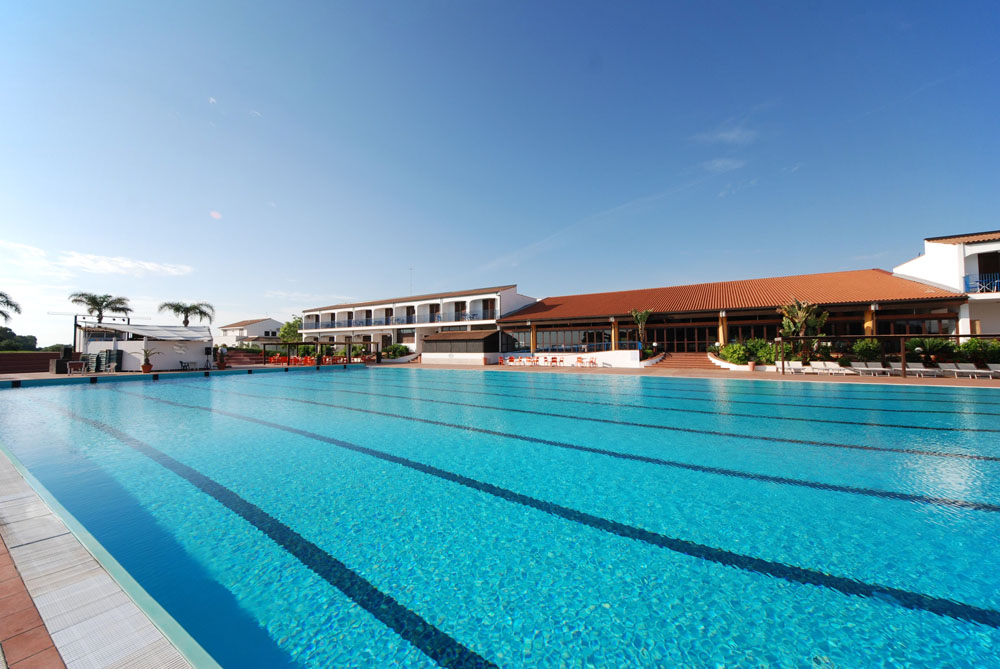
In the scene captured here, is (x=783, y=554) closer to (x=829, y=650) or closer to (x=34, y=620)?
(x=829, y=650)

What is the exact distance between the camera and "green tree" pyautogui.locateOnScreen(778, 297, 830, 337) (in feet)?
53.9

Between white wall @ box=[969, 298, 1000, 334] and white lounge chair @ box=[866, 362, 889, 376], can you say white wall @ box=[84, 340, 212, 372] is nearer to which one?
white lounge chair @ box=[866, 362, 889, 376]

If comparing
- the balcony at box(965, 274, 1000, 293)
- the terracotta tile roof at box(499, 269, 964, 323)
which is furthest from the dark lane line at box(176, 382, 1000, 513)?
the balcony at box(965, 274, 1000, 293)

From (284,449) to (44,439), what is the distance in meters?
4.35

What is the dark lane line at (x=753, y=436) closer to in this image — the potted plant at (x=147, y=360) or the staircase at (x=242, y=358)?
the potted plant at (x=147, y=360)

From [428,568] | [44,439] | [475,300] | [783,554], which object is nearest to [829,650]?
[783,554]

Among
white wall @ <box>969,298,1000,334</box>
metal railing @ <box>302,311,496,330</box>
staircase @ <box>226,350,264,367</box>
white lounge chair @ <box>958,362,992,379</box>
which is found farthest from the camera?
metal railing @ <box>302,311,496,330</box>

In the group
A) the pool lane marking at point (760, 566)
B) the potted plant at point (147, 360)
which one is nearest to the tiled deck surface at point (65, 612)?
the pool lane marking at point (760, 566)

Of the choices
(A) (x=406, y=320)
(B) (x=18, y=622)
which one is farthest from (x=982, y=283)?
(A) (x=406, y=320)

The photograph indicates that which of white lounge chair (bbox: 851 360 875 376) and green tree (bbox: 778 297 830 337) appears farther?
green tree (bbox: 778 297 830 337)

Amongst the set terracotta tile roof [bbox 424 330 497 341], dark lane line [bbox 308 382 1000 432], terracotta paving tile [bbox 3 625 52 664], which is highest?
terracotta tile roof [bbox 424 330 497 341]

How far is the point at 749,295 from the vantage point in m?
21.7

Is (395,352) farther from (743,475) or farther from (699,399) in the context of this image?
(743,475)

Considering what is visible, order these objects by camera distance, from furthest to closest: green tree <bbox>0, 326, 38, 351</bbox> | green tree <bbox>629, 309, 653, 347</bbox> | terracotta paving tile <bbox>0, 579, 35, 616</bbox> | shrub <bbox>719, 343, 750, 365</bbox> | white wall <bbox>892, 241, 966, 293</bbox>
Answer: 1. green tree <bbox>0, 326, 38, 351</bbox>
2. green tree <bbox>629, 309, 653, 347</bbox>
3. shrub <bbox>719, 343, 750, 365</bbox>
4. white wall <bbox>892, 241, 966, 293</bbox>
5. terracotta paving tile <bbox>0, 579, 35, 616</bbox>
